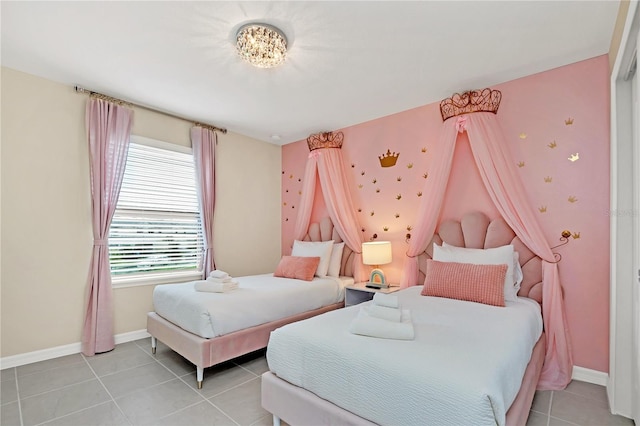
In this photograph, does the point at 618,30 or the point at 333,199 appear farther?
the point at 333,199

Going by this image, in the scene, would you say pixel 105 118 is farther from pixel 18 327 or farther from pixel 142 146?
pixel 18 327

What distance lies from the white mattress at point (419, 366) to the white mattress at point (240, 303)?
863 millimetres

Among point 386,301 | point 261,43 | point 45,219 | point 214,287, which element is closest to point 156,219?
point 45,219

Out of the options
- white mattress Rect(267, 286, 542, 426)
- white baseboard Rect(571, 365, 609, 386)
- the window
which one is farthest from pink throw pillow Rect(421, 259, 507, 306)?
the window

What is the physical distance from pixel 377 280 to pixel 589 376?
1.97 metres

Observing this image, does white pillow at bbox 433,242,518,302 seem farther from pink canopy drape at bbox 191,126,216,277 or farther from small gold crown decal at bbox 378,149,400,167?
pink canopy drape at bbox 191,126,216,277

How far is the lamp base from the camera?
3.58m

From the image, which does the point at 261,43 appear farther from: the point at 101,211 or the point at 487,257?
the point at 487,257

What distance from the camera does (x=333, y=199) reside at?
4.23 metres

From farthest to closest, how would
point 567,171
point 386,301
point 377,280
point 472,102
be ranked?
point 377,280
point 472,102
point 567,171
point 386,301

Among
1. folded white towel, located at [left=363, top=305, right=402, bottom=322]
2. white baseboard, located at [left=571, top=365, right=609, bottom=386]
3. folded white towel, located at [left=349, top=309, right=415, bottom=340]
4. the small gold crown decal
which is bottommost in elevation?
white baseboard, located at [left=571, top=365, right=609, bottom=386]

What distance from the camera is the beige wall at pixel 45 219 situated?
9.41 feet

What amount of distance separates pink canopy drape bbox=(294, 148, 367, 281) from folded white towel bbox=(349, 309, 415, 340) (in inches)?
85.1

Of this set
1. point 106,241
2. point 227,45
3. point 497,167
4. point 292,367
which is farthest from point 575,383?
point 106,241
